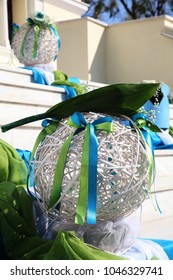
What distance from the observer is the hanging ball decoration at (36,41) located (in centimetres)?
314

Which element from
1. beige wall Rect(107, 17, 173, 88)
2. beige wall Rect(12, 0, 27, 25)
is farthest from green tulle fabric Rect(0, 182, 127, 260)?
beige wall Rect(107, 17, 173, 88)

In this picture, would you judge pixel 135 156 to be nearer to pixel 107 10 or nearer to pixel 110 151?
pixel 110 151

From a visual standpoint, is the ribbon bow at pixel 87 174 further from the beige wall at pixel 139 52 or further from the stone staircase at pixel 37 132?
the beige wall at pixel 139 52

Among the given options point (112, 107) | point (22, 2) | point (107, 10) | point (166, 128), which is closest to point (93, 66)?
point (22, 2)

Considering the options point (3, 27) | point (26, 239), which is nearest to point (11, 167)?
point (26, 239)

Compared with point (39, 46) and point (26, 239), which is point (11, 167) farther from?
point (39, 46)

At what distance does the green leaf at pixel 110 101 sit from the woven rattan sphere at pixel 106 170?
21 mm

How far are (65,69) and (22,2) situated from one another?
5.17 feet

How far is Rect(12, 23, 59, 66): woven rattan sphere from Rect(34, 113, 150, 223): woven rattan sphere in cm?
235

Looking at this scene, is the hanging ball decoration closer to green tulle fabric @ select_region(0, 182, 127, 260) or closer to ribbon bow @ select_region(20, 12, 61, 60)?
ribbon bow @ select_region(20, 12, 61, 60)

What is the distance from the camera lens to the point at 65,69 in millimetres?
7324

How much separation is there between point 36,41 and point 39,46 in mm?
65

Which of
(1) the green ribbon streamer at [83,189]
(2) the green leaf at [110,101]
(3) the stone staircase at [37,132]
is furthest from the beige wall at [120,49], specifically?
(1) the green ribbon streamer at [83,189]

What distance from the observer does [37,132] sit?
2.27m
